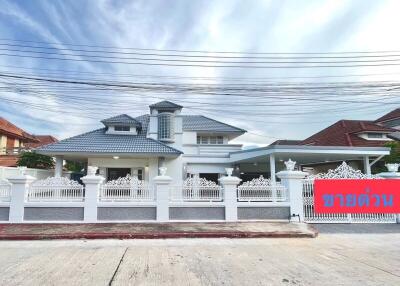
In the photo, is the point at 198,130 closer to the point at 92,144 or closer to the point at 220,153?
the point at 220,153

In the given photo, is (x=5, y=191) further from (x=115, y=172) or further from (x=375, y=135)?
(x=375, y=135)

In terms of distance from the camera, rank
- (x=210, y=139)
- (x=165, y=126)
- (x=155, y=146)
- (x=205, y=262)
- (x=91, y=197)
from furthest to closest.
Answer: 1. (x=210, y=139)
2. (x=165, y=126)
3. (x=155, y=146)
4. (x=91, y=197)
5. (x=205, y=262)

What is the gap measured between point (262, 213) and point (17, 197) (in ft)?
27.4

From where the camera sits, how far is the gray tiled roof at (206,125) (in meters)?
21.2

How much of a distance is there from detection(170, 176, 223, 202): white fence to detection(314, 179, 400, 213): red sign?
12.3 feet

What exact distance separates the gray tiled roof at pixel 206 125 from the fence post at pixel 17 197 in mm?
12543

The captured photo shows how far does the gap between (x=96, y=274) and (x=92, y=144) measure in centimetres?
1252

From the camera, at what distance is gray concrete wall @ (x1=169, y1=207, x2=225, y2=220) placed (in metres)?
10.1

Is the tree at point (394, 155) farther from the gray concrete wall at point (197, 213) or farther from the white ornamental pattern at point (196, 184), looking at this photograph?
the white ornamental pattern at point (196, 184)

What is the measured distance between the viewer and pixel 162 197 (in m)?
10.1

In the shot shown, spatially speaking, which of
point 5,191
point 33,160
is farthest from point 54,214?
point 33,160

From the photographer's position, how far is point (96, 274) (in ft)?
16.4

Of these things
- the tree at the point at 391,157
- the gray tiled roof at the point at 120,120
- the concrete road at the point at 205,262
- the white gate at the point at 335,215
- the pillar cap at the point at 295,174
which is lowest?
the concrete road at the point at 205,262

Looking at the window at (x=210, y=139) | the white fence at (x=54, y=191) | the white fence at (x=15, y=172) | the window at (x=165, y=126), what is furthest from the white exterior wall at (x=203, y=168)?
the white fence at (x=54, y=191)
